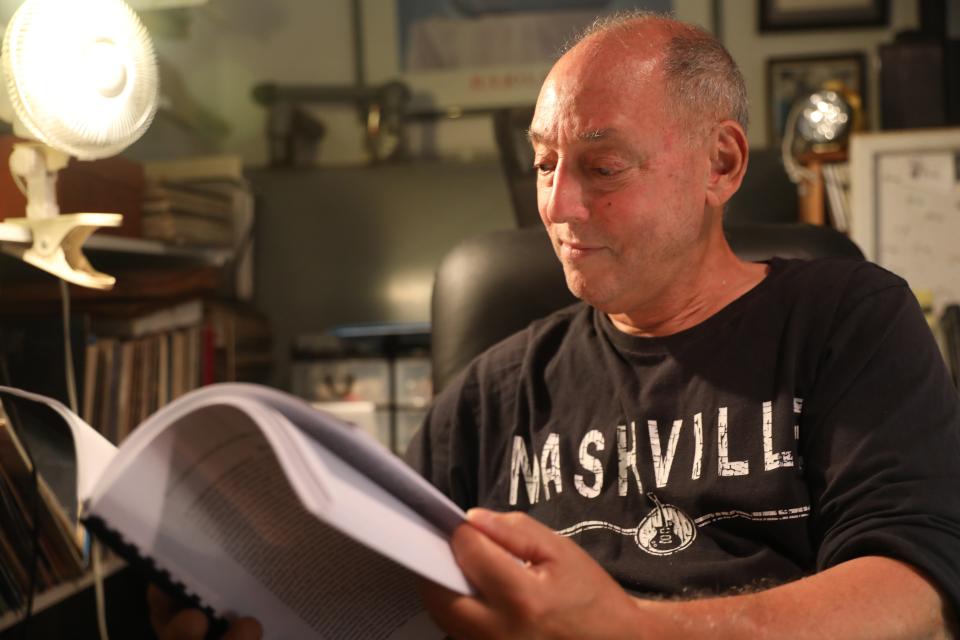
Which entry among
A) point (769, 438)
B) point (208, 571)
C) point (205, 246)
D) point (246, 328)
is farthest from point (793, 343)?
point (246, 328)

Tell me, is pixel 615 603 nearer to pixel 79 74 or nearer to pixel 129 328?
pixel 79 74

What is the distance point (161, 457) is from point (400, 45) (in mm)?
2436

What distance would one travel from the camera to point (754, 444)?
0.87 m

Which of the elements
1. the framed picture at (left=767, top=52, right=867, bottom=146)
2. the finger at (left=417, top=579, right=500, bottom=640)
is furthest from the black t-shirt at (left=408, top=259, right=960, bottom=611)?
the framed picture at (left=767, top=52, right=867, bottom=146)

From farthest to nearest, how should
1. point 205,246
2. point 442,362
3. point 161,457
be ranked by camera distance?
point 205,246
point 442,362
point 161,457

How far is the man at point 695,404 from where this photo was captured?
721mm

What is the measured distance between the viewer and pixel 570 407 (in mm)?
1023

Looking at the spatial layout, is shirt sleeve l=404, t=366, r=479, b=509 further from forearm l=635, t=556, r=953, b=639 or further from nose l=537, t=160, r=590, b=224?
forearm l=635, t=556, r=953, b=639

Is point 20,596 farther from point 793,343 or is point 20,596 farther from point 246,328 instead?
point 246,328

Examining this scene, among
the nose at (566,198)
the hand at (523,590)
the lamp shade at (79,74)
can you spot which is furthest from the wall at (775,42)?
the hand at (523,590)

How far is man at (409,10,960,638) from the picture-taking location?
723mm

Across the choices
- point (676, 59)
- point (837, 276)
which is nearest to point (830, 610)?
point (837, 276)

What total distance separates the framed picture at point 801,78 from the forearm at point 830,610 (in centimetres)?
213

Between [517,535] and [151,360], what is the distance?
122 centimetres
